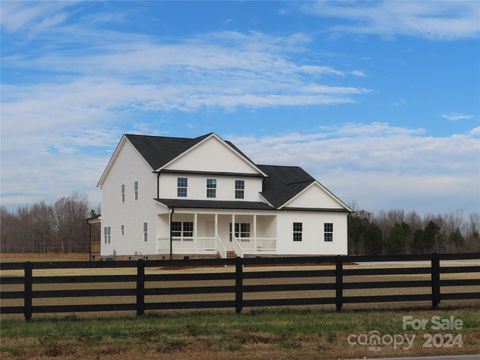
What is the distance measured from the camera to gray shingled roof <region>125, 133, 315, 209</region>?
46625 millimetres

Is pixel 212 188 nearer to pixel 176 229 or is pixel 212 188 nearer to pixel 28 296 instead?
pixel 176 229

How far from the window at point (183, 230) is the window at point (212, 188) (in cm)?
259

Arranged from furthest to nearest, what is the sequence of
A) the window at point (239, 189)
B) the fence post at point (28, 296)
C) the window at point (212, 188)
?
the window at point (239, 189) < the window at point (212, 188) < the fence post at point (28, 296)

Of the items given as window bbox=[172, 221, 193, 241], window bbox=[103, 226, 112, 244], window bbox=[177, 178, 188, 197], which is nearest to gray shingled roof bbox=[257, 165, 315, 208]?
window bbox=[177, 178, 188, 197]

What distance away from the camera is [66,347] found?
36.3ft

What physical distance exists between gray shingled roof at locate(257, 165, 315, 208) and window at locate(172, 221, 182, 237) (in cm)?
706

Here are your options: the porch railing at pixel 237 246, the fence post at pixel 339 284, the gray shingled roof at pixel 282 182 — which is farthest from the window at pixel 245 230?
the fence post at pixel 339 284

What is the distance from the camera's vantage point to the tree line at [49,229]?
99188 millimetres

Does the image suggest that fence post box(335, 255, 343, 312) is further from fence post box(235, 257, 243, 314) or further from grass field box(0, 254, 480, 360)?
fence post box(235, 257, 243, 314)

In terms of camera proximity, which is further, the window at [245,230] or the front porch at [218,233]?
the window at [245,230]

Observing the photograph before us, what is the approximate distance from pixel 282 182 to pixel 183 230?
10.2 metres

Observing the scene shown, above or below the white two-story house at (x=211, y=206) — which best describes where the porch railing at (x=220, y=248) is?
below

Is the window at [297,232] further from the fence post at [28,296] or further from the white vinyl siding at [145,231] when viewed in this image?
the fence post at [28,296]

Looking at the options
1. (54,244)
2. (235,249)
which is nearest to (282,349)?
(235,249)
